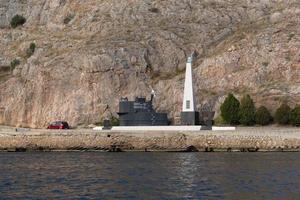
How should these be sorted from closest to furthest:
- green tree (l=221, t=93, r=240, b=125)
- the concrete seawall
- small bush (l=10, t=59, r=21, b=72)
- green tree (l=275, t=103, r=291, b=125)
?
the concrete seawall < green tree (l=275, t=103, r=291, b=125) < green tree (l=221, t=93, r=240, b=125) < small bush (l=10, t=59, r=21, b=72)

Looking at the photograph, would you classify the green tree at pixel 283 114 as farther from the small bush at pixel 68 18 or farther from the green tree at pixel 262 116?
the small bush at pixel 68 18

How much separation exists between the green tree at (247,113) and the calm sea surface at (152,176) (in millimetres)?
17890

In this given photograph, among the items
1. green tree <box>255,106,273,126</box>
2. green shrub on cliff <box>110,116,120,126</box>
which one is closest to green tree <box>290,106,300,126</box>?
green tree <box>255,106,273,126</box>

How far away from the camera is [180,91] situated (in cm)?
8888

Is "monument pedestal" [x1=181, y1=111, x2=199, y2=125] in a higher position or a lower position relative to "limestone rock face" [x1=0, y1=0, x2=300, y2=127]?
lower

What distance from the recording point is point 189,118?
257ft

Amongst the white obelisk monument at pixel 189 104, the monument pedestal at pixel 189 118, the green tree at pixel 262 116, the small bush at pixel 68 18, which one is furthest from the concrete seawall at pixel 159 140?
the small bush at pixel 68 18

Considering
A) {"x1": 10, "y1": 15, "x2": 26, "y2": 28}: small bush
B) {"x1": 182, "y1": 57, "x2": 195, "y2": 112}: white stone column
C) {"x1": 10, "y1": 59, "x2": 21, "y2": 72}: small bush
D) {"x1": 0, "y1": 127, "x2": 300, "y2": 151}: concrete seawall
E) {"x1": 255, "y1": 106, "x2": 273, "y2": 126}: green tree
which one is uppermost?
{"x1": 10, "y1": 15, "x2": 26, "y2": 28}: small bush

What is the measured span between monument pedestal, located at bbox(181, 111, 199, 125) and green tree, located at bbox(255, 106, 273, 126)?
7281 mm

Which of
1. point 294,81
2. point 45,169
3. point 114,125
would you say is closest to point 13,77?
point 114,125

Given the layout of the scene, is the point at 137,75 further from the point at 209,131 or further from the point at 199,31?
the point at 209,131

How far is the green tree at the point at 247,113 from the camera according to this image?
81125 millimetres

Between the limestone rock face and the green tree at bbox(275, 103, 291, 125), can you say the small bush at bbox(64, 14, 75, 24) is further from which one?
the green tree at bbox(275, 103, 291, 125)

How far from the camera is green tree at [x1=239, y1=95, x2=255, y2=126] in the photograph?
266ft
